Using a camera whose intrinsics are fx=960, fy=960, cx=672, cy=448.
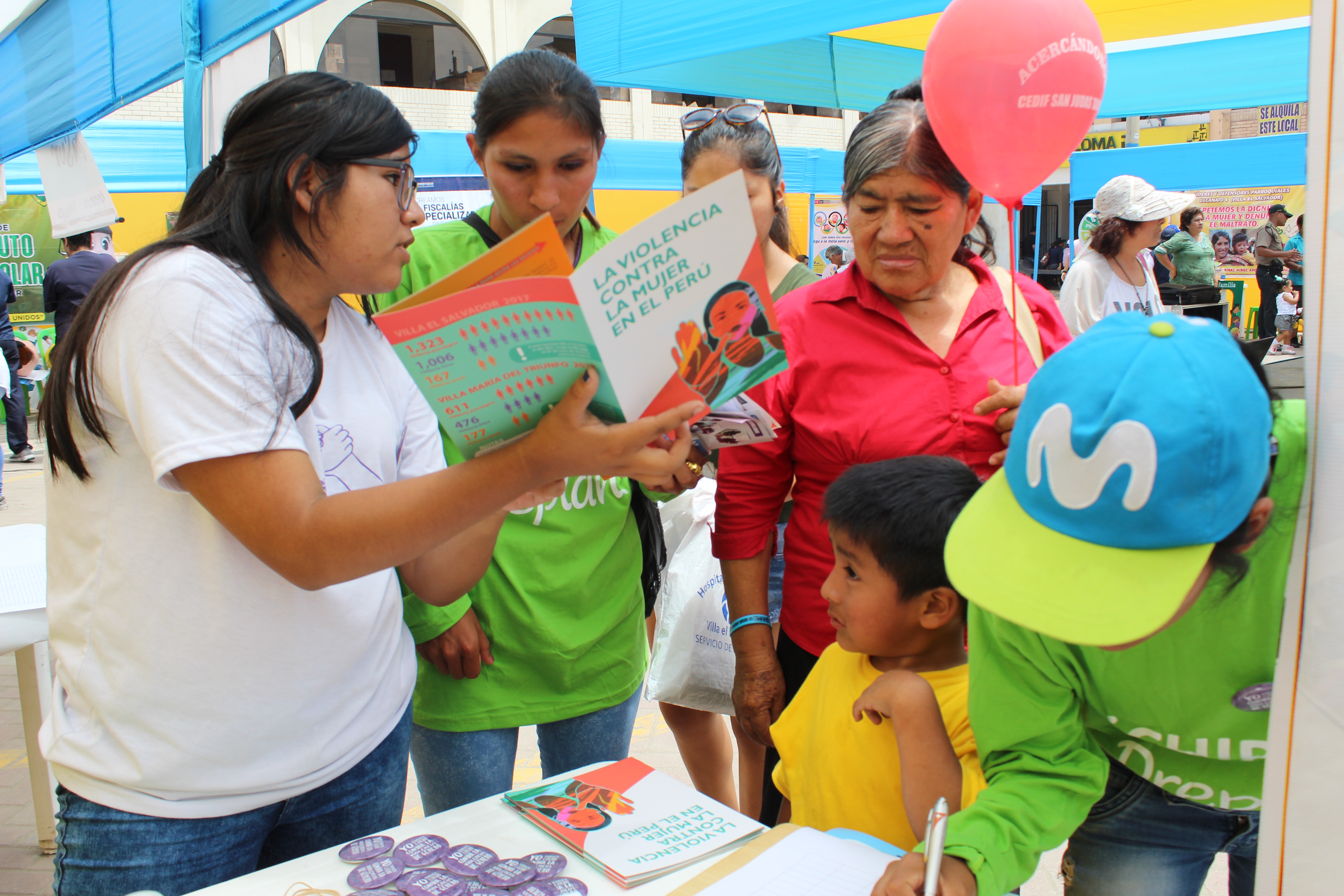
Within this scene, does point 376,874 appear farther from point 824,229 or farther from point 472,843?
point 824,229

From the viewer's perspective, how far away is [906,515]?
1.32 metres

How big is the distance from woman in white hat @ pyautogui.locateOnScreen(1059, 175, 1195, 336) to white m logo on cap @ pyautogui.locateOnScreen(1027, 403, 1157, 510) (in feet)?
14.5

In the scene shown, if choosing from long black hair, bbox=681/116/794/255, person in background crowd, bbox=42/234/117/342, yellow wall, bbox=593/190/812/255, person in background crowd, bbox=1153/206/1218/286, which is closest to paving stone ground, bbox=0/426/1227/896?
long black hair, bbox=681/116/794/255

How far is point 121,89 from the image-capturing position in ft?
12.6

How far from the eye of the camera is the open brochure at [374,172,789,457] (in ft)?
3.06

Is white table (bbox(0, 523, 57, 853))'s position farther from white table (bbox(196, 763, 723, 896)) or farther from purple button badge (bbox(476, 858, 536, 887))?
purple button badge (bbox(476, 858, 536, 887))

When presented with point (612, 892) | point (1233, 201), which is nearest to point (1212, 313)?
point (612, 892)

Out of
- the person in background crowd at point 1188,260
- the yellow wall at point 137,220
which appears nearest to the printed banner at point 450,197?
the yellow wall at point 137,220

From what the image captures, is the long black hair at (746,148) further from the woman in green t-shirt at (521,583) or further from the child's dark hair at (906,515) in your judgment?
the child's dark hair at (906,515)

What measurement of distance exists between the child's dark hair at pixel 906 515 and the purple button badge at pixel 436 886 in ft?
2.23

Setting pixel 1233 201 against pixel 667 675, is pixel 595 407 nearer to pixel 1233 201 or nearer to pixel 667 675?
pixel 667 675

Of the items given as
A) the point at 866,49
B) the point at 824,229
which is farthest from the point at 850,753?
the point at 824,229

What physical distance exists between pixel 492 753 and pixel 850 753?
635 millimetres

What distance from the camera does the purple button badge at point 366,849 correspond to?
45.2 inches
